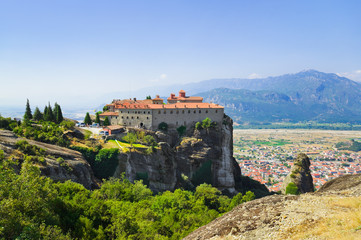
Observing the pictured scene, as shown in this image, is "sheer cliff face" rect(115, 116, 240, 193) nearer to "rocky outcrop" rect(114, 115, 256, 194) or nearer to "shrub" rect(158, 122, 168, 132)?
"rocky outcrop" rect(114, 115, 256, 194)

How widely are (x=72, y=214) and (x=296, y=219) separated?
1759cm

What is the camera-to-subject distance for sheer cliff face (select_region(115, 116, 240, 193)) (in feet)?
165

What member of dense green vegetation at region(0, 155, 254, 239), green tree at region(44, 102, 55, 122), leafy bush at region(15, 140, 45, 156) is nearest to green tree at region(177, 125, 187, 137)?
green tree at region(44, 102, 55, 122)

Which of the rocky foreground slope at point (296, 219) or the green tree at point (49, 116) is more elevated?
the green tree at point (49, 116)

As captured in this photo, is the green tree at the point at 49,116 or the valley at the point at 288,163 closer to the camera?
the green tree at the point at 49,116

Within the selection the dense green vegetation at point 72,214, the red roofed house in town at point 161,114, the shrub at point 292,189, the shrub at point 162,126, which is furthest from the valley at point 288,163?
the dense green vegetation at point 72,214

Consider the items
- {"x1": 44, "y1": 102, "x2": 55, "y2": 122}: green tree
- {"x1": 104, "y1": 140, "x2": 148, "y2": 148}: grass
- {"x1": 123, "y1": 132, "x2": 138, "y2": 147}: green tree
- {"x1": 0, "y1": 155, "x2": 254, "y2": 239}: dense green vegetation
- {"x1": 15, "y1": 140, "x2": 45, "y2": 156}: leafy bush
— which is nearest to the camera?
{"x1": 0, "y1": 155, "x2": 254, "y2": 239}: dense green vegetation

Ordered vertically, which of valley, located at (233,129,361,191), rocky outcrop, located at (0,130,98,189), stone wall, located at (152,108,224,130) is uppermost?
stone wall, located at (152,108,224,130)

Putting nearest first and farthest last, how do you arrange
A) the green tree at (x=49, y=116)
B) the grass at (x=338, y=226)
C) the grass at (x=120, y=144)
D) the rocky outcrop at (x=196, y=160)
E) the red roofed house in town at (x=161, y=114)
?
the grass at (x=338, y=226)
the grass at (x=120, y=144)
the rocky outcrop at (x=196, y=160)
the green tree at (x=49, y=116)
the red roofed house in town at (x=161, y=114)

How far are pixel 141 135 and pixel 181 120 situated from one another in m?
12.8

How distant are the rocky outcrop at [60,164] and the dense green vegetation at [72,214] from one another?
17.2ft

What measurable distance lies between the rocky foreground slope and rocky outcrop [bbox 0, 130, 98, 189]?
21.2m

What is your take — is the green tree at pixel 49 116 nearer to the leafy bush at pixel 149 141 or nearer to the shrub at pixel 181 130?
the leafy bush at pixel 149 141

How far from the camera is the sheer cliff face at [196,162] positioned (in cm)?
5034
